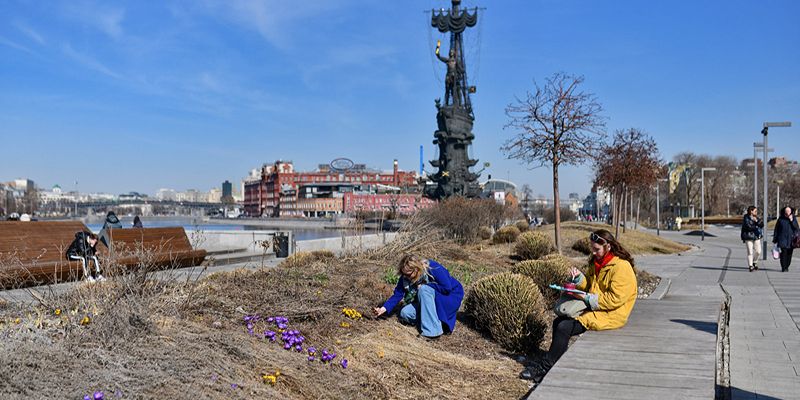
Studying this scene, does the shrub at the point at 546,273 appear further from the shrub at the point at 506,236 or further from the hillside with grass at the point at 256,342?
the shrub at the point at 506,236

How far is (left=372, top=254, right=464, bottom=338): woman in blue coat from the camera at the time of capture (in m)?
7.49

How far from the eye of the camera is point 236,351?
515 centimetres

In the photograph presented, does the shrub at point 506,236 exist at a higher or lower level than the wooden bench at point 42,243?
lower

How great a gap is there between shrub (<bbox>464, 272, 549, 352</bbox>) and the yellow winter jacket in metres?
1.04

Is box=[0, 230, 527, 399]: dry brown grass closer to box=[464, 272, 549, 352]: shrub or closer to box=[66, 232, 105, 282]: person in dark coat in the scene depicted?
box=[464, 272, 549, 352]: shrub

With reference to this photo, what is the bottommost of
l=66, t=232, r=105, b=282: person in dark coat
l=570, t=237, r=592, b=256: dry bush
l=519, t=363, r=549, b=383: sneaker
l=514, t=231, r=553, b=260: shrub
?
l=519, t=363, r=549, b=383: sneaker

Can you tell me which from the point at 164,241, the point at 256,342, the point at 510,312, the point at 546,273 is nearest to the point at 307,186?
the point at 164,241

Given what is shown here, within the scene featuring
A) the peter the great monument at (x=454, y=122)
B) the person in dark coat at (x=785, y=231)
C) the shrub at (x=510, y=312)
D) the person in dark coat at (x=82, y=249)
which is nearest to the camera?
the shrub at (x=510, y=312)

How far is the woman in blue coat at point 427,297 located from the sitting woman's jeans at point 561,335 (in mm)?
1250

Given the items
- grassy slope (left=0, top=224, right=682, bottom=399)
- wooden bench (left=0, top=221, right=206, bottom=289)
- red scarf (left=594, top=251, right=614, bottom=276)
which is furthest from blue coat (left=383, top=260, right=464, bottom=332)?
wooden bench (left=0, top=221, right=206, bottom=289)

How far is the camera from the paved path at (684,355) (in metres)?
4.79

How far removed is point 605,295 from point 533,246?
11.1 meters

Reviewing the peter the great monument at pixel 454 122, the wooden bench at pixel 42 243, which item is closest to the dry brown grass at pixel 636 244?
the wooden bench at pixel 42 243

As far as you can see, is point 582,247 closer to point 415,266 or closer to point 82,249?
point 82,249
